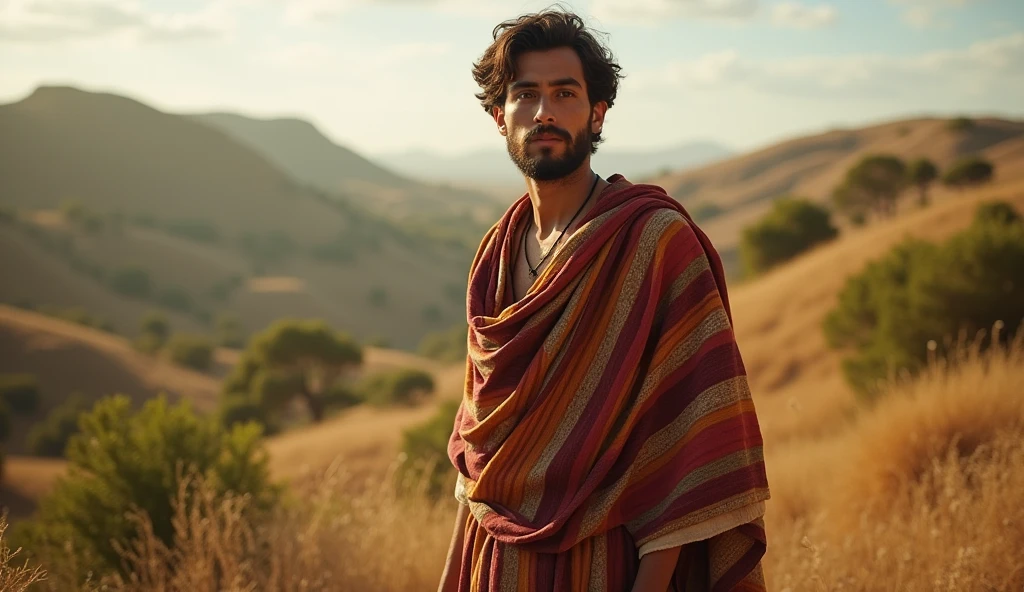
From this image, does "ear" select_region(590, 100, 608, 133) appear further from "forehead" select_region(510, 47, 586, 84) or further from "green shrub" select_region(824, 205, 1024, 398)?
"green shrub" select_region(824, 205, 1024, 398)

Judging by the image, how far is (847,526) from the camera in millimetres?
5055

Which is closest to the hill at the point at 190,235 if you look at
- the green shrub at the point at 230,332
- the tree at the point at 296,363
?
the green shrub at the point at 230,332

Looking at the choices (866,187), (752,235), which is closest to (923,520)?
(752,235)

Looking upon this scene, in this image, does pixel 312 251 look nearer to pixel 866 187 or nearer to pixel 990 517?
pixel 866 187

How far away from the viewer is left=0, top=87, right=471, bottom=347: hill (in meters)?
66.2

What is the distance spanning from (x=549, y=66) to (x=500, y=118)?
0.98ft

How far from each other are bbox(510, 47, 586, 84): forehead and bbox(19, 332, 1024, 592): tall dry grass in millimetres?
1716

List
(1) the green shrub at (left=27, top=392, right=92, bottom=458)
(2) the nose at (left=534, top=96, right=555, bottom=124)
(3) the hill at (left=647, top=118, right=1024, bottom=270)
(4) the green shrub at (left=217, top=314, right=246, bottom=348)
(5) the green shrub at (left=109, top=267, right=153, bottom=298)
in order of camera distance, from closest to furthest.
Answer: (2) the nose at (left=534, top=96, right=555, bottom=124) < (1) the green shrub at (left=27, top=392, right=92, bottom=458) < (4) the green shrub at (left=217, top=314, right=246, bottom=348) < (5) the green shrub at (left=109, top=267, right=153, bottom=298) < (3) the hill at (left=647, top=118, right=1024, bottom=270)

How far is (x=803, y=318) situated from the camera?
819 inches

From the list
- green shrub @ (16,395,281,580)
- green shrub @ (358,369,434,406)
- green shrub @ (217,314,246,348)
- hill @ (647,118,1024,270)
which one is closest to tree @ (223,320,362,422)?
green shrub @ (358,369,434,406)

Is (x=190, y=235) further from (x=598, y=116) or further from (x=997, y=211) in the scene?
(x=598, y=116)

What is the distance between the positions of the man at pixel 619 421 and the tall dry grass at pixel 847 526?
3.02 ft

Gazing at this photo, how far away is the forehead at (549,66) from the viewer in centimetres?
239

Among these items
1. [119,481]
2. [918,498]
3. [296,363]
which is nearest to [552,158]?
[918,498]
